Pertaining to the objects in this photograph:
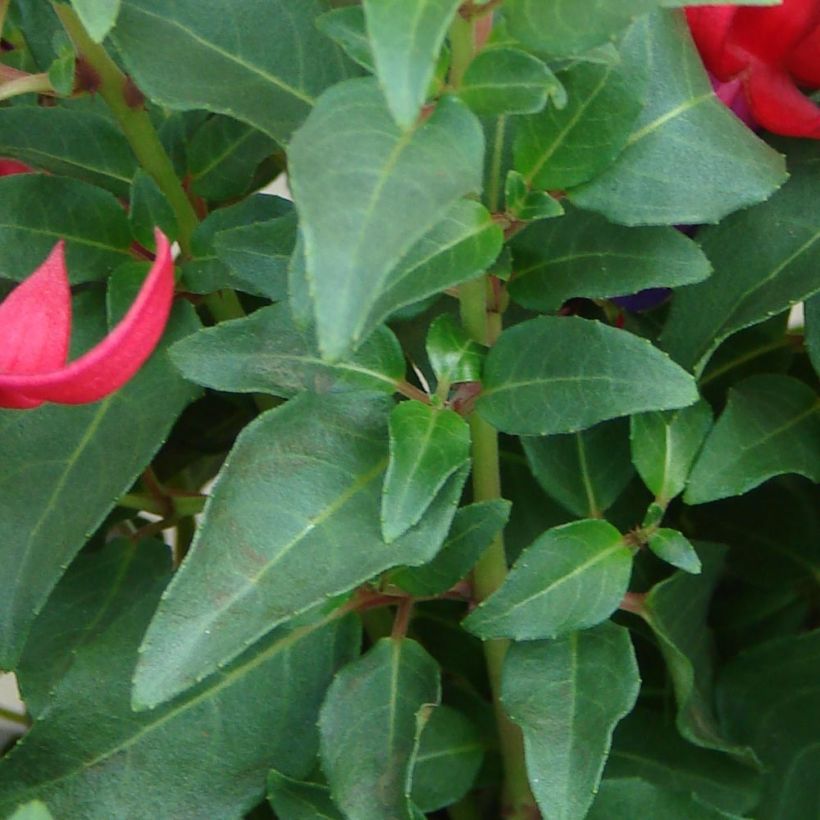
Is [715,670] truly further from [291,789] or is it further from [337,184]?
[337,184]

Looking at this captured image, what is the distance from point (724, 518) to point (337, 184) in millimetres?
266

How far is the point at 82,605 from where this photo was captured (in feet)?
1.27

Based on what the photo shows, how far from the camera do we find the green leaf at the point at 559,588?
289 millimetres

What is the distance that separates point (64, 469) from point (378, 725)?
0.36ft

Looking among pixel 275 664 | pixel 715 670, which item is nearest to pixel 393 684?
pixel 275 664

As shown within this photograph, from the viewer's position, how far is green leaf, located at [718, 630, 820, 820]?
15.2 inches

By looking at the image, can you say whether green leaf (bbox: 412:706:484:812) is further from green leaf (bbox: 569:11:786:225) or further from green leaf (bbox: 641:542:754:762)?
green leaf (bbox: 569:11:786:225)

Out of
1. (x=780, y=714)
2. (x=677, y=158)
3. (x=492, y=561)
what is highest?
(x=677, y=158)

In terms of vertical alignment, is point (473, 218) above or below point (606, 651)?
above

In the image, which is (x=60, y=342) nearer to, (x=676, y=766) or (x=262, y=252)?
(x=262, y=252)

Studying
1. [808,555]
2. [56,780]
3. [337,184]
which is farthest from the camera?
[808,555]

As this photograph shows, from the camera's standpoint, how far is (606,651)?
0.31 metres

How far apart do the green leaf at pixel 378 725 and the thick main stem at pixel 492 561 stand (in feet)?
0.09

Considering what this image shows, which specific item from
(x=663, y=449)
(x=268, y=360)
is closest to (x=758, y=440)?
(x=663, y=449)
